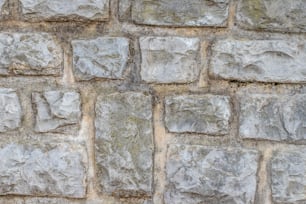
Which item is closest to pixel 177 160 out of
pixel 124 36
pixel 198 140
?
pixel 198 140

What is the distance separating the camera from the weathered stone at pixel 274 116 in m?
1.71

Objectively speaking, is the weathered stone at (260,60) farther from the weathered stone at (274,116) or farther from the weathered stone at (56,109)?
the weathered stone at (56,109)

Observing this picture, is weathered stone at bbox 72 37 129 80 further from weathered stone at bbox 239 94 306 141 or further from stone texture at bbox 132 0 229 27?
weathered stone at bbox 239 94 306 141

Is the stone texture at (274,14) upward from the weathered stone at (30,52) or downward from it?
upward

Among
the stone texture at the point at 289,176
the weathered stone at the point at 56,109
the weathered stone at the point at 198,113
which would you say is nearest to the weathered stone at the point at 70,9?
the weathered stone at the point at 56,109

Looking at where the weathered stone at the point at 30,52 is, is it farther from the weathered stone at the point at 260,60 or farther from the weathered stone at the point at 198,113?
the weathered stone at the point at 260,60

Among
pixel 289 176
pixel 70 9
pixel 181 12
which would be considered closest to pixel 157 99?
pixel 181 12

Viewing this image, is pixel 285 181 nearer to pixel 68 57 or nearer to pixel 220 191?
pixel 220 191

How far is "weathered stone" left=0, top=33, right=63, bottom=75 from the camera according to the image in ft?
5.64

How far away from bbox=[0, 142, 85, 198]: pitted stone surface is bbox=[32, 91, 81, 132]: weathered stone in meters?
0.08

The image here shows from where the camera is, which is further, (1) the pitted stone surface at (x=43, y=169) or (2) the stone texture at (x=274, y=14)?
(1) the pitted stone surface at (x=43, y=169)

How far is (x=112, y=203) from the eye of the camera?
1802mm

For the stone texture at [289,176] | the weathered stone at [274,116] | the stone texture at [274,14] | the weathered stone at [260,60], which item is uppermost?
the stone texture at [274,14]

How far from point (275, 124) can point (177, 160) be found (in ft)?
1.17
